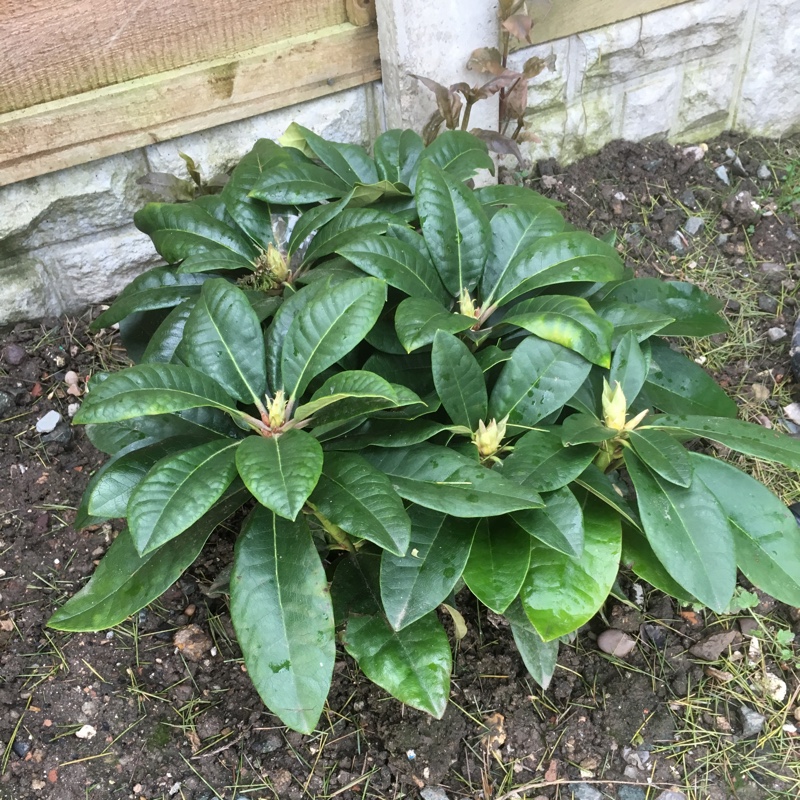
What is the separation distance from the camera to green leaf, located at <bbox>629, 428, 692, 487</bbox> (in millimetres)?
1320

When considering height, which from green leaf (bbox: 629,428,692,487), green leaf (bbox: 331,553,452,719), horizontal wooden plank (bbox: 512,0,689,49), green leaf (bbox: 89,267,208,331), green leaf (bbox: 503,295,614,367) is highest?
horizontal wooden plank (bbox: 512,0,689,49)

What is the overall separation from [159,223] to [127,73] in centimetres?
78

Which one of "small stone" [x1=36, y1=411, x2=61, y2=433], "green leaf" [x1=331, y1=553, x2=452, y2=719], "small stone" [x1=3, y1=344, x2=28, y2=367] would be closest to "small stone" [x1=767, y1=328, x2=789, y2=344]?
"green leaf" [x1=331, y1=553, x2=452, y2=719]

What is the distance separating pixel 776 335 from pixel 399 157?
1.48m

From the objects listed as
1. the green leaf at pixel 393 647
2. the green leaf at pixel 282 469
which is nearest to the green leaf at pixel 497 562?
the green leaf at pixel 393 647

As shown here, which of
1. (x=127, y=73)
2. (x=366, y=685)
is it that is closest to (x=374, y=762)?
(x=366, y=685)

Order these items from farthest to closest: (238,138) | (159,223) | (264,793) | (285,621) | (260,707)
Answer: (238,138) → (159,223) → (260,707) → (264,793) → (285,621)

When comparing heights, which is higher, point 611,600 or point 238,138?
point 238,138

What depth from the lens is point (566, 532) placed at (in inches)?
51.1

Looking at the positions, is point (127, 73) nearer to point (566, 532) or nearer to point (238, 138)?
point (238, 138)

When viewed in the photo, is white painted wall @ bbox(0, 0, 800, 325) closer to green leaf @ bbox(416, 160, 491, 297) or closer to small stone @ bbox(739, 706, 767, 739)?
green leaf @ bbox(416, 160, 491, 297)

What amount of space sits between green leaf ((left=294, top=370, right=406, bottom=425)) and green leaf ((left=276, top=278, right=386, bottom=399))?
6 cm

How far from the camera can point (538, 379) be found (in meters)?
1.47

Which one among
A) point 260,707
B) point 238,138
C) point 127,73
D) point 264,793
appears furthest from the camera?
point 238,138
